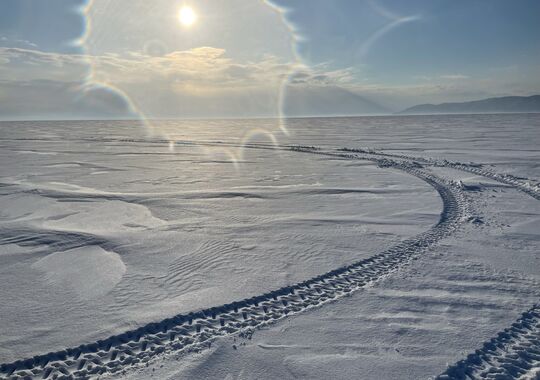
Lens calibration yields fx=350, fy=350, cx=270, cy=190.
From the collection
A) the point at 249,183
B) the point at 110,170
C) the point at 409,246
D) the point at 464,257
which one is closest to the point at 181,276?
the point at 409,246

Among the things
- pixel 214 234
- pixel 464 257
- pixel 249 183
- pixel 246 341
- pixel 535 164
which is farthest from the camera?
pixel 535 164

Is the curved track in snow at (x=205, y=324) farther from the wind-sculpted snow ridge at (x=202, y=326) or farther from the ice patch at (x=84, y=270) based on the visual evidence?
the ice patch at (x=84, y=270)

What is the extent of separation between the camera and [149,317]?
12.7ft

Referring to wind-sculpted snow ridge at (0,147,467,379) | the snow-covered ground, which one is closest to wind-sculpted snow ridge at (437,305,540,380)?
the snow-covered ground

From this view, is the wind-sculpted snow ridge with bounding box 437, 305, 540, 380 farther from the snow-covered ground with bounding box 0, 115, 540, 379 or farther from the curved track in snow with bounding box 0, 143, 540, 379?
the curved track in snow with bounding box 0, 143, 540, 379

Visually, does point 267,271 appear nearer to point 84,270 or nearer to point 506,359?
point 84,270

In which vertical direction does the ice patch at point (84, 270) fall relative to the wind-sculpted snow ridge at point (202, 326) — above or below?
above

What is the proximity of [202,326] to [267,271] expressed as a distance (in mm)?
1469

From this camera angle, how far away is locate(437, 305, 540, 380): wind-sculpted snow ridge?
3.04 metres

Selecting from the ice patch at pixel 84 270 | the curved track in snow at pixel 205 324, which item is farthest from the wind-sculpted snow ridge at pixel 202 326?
the ice patch at pixel 84 270

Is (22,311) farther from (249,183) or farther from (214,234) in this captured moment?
(249,183)

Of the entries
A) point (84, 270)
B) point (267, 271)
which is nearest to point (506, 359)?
point (267, 271)

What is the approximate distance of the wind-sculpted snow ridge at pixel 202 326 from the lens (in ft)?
10.3

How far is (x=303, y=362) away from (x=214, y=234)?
11.9 feet
